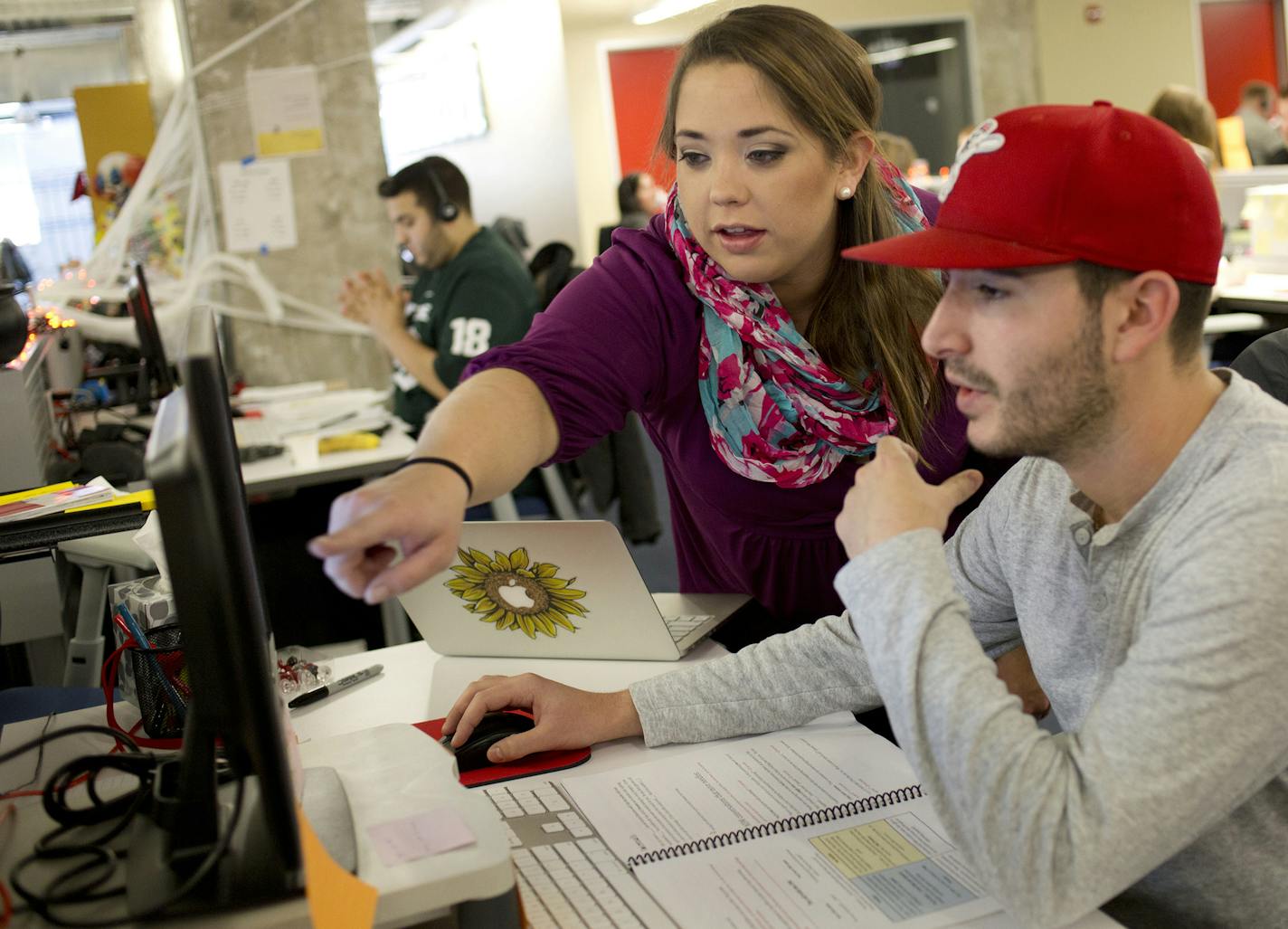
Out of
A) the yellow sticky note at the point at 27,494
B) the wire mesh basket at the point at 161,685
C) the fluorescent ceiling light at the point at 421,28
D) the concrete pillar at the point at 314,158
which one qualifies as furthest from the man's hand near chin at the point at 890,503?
the fluorescent ceiling light at the point at 421,28

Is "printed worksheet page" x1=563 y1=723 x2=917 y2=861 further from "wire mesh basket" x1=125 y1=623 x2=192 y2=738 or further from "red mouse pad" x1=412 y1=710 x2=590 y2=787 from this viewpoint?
"wire mesh basket" x1=125 y1=623 x2=192 y2=738

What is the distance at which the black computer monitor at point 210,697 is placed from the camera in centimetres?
73

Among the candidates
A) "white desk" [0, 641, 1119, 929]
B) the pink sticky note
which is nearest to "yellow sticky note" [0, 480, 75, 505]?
"white desk" [0, 641, 1119, 929]

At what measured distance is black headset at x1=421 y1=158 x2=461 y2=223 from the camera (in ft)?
12.3

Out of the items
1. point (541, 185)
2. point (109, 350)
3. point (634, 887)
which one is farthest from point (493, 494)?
point (541, 185)

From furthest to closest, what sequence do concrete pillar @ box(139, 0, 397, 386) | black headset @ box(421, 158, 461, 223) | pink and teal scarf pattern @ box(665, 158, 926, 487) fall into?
concrete pillar @ box(139, 0, 397, 386), black headset @ box(421, 158, 461, 223), pink and teal scarf pattern @ box(665, 158, 926, 487)

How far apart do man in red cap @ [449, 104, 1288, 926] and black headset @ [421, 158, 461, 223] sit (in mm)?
2847

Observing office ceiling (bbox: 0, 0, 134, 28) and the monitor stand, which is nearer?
the monitor stand

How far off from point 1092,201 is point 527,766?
2.47ft

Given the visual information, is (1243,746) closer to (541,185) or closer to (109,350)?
(109,350)

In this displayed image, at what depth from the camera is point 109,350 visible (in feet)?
Answer: 14.3

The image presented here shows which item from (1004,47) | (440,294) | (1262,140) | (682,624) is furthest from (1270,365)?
(1004,47)

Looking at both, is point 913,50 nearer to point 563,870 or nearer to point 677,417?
point 677,417

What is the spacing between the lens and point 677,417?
1.60 metres
